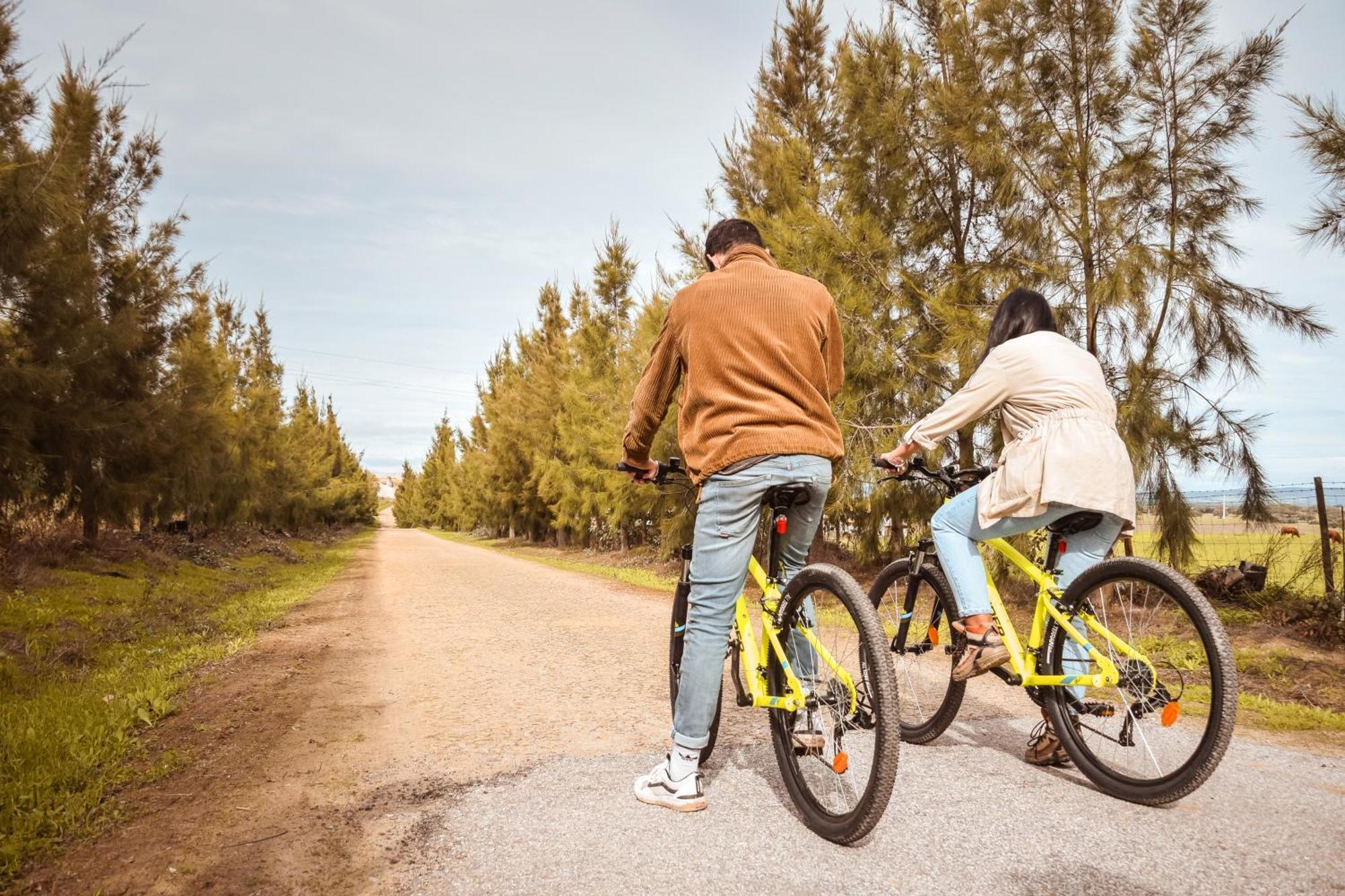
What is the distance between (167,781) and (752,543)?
262cm

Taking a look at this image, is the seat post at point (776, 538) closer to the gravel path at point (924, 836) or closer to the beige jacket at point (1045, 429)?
the beige jacket at point (1045, 429)

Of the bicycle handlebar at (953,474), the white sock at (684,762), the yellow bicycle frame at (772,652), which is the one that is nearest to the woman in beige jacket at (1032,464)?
the bicycle handlebar at (953,474)

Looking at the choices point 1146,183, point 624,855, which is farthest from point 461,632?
point 1146,183

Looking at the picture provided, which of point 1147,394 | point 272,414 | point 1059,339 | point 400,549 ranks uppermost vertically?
point 272,414

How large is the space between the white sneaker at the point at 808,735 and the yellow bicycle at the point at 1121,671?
0.84 meters

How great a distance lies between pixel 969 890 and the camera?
1942mm

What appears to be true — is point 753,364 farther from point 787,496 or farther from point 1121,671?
point 1121,671

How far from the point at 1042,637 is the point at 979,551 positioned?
1.34ft

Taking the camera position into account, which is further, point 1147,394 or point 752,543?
point 1147,394

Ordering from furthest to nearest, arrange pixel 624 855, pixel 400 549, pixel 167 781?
1. pixel 400 549
2. pixel 167 781
3. pixel 624 855

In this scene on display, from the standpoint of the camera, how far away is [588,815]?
2.44 meters

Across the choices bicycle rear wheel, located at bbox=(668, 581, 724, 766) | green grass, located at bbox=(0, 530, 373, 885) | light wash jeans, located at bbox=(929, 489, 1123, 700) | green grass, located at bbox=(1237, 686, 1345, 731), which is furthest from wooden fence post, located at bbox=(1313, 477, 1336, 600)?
green grass, located at bbox=(0, 530, 373, 885)

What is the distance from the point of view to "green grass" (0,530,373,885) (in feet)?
8.42

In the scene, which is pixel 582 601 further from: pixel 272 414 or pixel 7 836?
pixel 272 414
